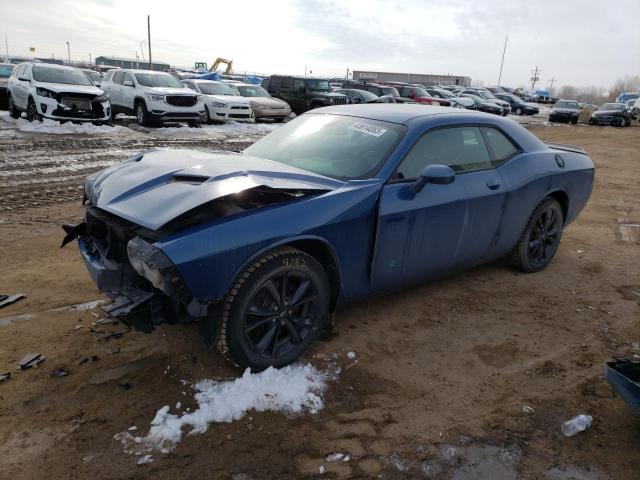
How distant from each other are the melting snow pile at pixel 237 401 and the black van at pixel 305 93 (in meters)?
18.6

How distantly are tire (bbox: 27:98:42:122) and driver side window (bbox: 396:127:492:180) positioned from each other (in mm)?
12820

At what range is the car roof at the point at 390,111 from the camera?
3854 millimetres

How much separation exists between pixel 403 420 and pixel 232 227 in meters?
1.43

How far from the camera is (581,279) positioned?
4938 mm

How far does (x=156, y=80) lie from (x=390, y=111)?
13.7 m

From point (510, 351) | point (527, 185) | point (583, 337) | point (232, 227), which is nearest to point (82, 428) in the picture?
point (232, 227)

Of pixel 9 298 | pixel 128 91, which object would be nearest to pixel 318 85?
pixel 128 91

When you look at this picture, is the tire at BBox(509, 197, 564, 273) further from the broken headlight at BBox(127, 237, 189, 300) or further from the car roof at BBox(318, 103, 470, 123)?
the broken headlight at BBox(127, 237, 189, 300)

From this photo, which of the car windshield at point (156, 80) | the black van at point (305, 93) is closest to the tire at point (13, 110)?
the car windshield at point (156, 80)

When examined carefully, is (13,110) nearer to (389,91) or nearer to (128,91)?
(128,91)

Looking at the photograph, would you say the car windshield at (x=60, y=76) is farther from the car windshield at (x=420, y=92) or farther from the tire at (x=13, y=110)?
the car windshield at (x=420, y=92)

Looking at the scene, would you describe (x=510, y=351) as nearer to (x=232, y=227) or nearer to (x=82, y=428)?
(x=232, y=227)

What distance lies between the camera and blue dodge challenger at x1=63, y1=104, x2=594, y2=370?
2.70 metres

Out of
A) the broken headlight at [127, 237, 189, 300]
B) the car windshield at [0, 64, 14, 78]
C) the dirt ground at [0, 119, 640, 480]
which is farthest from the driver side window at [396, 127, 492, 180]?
the car windshield at [0, 64, 14, 78]
